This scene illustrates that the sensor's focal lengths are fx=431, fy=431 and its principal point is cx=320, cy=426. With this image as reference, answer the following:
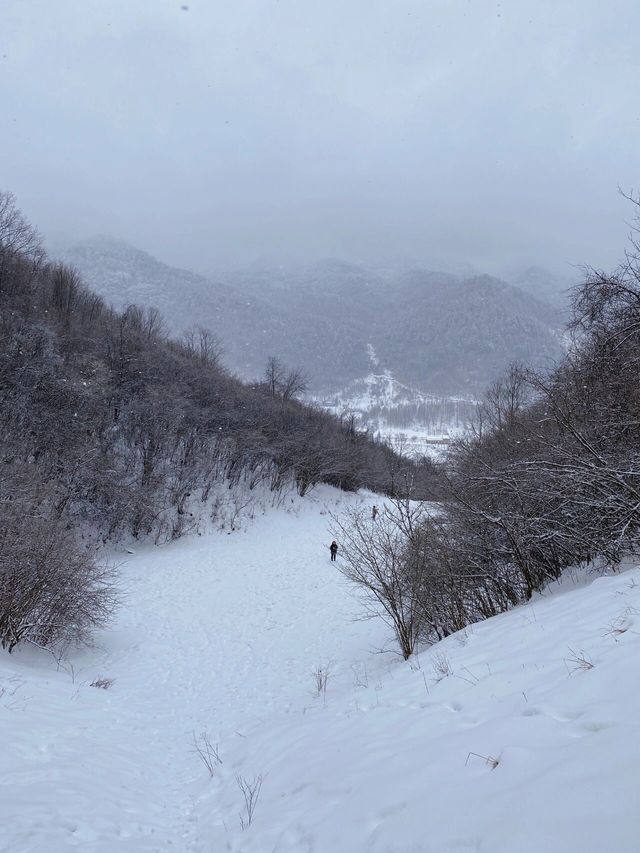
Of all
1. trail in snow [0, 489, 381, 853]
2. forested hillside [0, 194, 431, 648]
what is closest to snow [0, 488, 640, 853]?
trail in snow [0, 489, 381, 853]

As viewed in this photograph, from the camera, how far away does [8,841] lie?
361 cm

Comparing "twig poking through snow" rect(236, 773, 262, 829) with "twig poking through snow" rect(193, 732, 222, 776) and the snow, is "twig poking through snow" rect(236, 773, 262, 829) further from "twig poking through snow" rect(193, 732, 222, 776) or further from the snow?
"twig poking through snow" rect(193, 732, 222, 776)

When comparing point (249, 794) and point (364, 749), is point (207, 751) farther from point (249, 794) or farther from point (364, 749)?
point (364, 749)

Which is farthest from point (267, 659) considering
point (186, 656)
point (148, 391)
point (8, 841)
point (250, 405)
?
point (250, 405)

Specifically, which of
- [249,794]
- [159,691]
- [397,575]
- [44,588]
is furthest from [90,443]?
[249,794]

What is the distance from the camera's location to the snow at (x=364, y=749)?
2662 mm

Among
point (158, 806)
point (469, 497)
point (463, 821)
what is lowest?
point (158, 806)

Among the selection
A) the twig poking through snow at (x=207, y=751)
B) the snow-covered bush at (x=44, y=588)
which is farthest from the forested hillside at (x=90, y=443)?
the twig poking through snow at (x=207, y=751)

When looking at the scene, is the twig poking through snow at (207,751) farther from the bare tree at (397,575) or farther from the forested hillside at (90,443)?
the forested hillside at (90,443)

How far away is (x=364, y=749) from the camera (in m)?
4.76

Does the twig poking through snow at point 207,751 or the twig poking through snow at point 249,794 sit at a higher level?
the twig poking through snow at point 249,794

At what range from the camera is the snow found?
266 centimetres

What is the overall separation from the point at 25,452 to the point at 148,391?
31.5 feet

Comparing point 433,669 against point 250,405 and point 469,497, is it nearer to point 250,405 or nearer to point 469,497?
point 469,497
